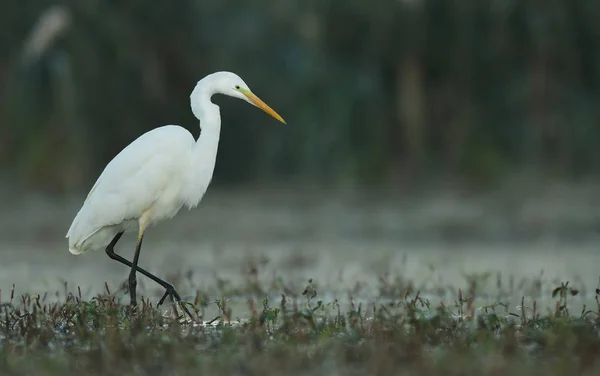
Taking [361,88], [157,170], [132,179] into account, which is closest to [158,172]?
[157,170]

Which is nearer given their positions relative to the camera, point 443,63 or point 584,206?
point 584,206

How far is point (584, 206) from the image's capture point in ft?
44.7

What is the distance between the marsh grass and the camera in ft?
14.1

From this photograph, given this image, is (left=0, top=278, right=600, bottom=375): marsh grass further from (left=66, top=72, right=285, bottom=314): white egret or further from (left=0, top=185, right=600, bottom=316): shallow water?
(left=0, top=185, right=600, bottom=316): shallow water

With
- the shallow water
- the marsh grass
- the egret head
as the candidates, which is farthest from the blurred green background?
the marsh grass

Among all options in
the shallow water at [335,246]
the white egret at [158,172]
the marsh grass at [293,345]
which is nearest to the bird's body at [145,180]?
the white egret at [158,172]

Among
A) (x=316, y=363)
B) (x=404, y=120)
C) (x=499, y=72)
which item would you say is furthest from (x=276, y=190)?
(x=316, y=363)

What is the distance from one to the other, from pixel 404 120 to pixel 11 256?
30.0ft

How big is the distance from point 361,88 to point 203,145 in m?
11.4

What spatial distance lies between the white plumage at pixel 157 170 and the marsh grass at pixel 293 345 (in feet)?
3.37

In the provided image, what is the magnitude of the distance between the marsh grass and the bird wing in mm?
1007

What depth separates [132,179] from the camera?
6.85 m

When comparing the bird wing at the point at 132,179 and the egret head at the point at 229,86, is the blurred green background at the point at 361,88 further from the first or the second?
the egret head at the point at 229,86

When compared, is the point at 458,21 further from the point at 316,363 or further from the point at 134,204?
the point at 316,363
